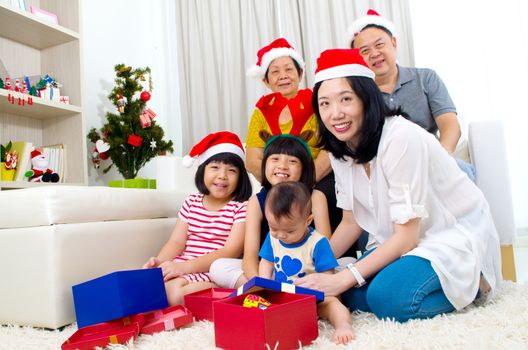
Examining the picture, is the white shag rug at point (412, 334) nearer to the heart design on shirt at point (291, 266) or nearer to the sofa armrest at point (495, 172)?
the heart design on shirt at point (291, 266)

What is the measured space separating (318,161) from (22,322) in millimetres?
1194

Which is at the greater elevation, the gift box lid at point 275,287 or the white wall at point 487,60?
the white wall at point 487,60

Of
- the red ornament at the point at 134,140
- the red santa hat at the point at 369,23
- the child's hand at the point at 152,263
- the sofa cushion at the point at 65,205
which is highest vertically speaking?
the red santa hat at the point at 369,23

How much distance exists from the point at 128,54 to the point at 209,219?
8.02 feet

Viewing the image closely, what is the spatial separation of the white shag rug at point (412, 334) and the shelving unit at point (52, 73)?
1.62 m

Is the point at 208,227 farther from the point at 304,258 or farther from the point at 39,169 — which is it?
the point at 39,169

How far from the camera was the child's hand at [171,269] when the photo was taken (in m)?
1.55

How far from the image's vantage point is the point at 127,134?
9.75 feet

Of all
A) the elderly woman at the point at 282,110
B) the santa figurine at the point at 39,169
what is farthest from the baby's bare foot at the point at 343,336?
the santa figurine at the point at 39,169

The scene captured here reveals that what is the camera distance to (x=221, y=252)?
65.9 inches

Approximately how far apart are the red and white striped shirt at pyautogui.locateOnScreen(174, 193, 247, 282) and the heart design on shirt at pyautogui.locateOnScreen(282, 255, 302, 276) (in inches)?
16.4

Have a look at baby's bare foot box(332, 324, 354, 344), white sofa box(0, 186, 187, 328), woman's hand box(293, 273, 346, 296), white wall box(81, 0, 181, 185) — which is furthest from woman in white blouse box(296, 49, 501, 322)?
white wall box(81, 0, 181, 185)

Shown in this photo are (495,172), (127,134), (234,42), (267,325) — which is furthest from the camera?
(234,42)

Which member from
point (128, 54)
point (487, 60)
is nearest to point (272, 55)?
point (487, 60)
